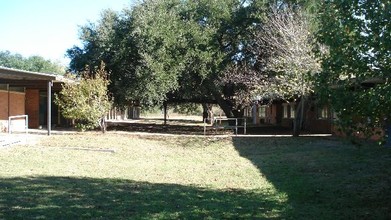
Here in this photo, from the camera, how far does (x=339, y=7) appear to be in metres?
6.60

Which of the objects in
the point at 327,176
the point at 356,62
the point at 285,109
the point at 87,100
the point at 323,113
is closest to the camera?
the point at 356,62

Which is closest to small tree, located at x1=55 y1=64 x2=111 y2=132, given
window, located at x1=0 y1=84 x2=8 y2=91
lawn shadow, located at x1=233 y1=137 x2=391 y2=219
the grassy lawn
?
the grassy lawn

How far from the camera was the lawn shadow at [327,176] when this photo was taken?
726 cm

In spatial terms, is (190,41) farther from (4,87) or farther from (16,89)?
(4,87)

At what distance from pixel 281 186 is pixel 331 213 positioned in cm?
254

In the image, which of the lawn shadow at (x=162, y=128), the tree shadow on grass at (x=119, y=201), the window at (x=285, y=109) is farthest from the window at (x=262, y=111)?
the tree shadow on grass at (x=119, y=201)

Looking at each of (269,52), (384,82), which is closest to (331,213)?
(384,82)

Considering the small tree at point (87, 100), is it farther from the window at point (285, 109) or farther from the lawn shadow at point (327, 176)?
the window at point (285, 109)

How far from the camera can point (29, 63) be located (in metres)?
81.9

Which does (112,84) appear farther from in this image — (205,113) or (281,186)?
(205,113)

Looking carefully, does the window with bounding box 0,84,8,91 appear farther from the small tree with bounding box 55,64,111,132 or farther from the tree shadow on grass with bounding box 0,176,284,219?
the tree shadow on grass with bounding box 0,176,284,219

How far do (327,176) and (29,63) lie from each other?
8012cm

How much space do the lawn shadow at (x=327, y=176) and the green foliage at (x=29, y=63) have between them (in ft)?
231

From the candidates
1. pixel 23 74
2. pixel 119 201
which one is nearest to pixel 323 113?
pixel 23 74
